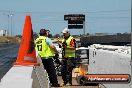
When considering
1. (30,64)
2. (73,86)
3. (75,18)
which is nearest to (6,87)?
(30,64)

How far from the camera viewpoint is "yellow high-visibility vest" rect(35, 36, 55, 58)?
14094mm

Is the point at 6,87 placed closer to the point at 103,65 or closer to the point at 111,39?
the point at 103,65

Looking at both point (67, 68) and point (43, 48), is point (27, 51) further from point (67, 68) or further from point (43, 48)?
point (67, 68)

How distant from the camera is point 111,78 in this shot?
6.29 metres

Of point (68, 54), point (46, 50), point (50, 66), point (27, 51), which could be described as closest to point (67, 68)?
point (68, 54)

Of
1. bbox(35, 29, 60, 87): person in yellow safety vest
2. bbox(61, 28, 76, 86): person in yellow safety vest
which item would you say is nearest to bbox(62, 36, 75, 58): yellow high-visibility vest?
bbox(61, 28, 76, 86): person in yellow safety vest

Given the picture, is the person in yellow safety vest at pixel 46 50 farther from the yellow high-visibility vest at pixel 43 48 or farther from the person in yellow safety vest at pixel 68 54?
the person in yellow safety vest at pixel 68 54

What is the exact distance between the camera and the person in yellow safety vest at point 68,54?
15680 mm

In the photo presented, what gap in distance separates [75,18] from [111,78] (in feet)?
88.0

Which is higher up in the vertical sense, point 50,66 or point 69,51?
point 69,51

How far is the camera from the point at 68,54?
1581cm

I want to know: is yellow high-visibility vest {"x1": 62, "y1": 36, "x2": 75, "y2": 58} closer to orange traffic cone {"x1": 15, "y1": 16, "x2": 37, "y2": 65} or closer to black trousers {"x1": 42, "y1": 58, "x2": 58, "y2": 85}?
black trousers {"x1": 42, "y1": 58, "x2": 58, "y2": 85}

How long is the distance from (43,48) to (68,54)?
1.82 m

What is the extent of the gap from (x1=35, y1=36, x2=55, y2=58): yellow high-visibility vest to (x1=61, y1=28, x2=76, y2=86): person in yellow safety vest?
1.39 meters
